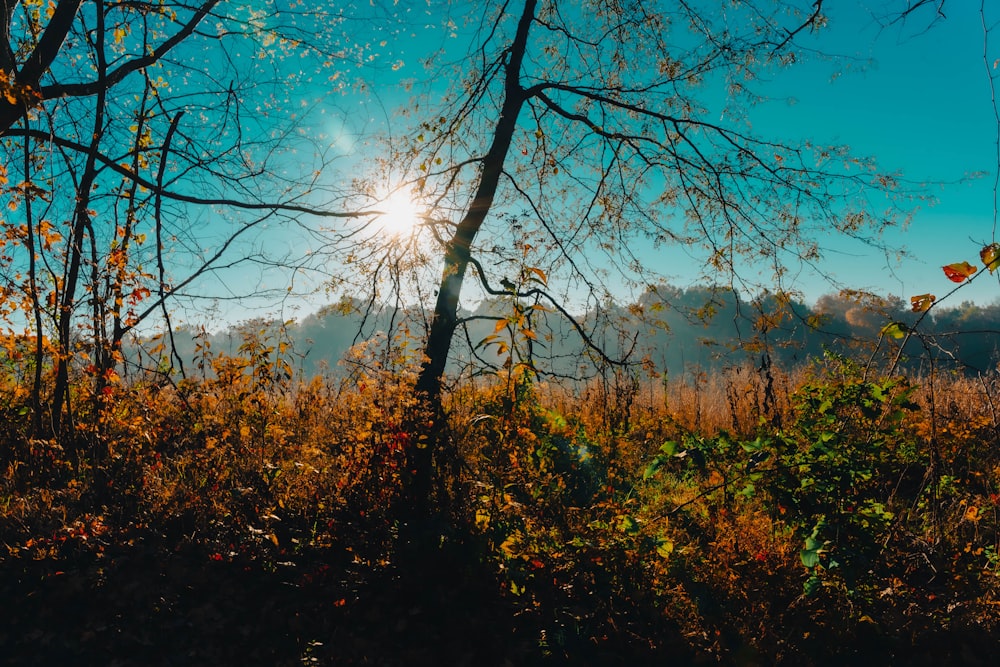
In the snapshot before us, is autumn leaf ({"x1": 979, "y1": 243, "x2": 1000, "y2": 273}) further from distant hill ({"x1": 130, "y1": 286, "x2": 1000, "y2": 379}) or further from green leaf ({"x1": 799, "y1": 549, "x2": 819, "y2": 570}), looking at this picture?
distant hill ({"x1": 130, "y1": 286, "x2": 1000, "y2": 379})

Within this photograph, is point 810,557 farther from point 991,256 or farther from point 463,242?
point 463,242

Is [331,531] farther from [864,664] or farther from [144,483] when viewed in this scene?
[864,664]

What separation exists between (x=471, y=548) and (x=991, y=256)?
10.5ft

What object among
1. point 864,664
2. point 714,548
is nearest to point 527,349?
point 714,548

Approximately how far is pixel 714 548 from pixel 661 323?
1903mm

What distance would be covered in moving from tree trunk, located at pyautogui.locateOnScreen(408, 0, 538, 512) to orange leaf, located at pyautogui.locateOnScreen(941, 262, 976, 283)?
10.8 ft

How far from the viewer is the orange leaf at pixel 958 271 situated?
1797 millimetres

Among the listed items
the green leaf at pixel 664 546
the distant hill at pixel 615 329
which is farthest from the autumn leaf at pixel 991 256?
the green leaf at pixel 664 546

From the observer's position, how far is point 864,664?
2.73 metres

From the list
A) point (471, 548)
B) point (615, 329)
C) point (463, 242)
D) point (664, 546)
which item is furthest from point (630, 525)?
point (463, 242)

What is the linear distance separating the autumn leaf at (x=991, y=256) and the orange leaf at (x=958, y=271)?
45mm

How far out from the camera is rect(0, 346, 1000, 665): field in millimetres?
2816

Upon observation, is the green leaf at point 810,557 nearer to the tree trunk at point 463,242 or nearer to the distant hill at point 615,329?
→ the distant hill at point 615,329

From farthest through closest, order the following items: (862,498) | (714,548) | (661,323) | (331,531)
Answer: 1. (661,323)
2. (331,531)
3. (714,548)
4. (862,498)
